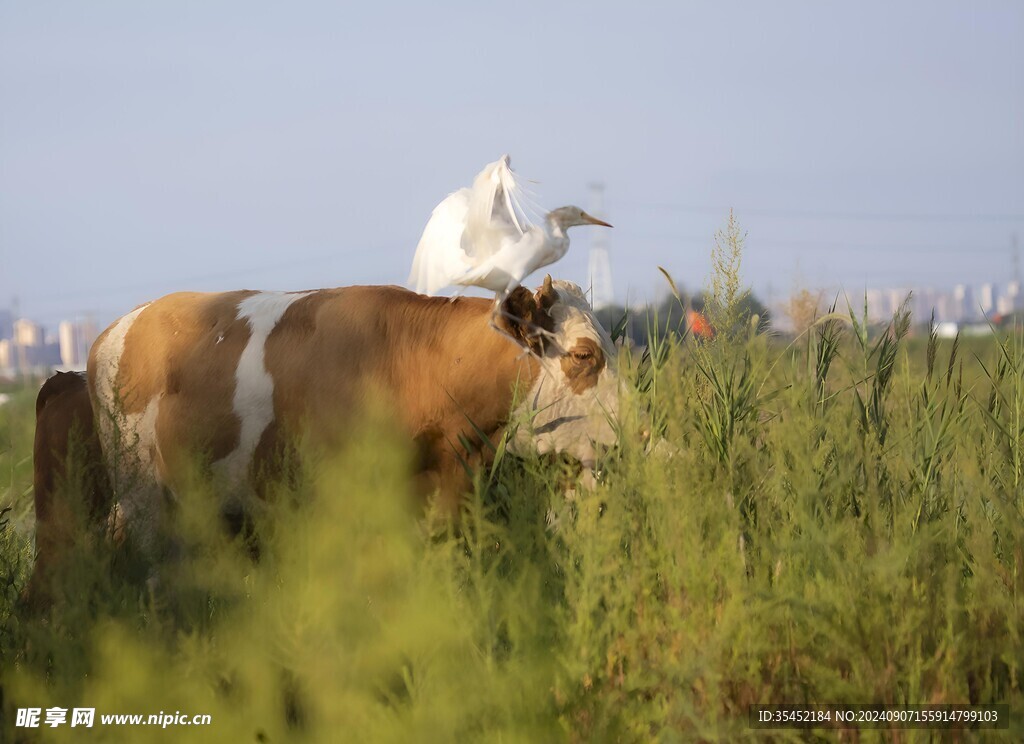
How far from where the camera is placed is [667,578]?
3338 millimetres

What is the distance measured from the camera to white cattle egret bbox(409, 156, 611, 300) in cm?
490

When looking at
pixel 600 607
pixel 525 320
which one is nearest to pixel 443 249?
pixel 525 320

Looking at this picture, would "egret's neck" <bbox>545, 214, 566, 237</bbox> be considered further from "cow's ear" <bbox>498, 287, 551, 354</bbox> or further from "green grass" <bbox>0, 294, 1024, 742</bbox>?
"green grass" <bbox>0, 294, 1024, 742</bbox>

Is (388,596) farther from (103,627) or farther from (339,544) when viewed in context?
(103,627)

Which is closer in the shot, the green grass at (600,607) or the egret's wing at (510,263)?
the green grass at (600,607)

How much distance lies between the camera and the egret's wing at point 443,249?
502 centimetres

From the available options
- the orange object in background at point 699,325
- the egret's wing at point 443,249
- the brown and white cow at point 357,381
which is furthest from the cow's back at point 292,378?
the orange object in background at point 699,325

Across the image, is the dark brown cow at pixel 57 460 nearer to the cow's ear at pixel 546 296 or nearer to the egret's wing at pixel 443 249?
the egret's wing at pixel 443 249

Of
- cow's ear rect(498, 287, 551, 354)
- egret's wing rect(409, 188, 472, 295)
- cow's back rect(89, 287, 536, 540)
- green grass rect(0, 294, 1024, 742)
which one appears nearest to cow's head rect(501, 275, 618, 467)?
cow's ear rect(498, 287, 551, 354)

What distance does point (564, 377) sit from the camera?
5.14 metres

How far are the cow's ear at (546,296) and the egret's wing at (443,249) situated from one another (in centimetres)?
43

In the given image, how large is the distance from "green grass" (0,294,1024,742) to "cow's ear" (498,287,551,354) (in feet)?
3.07

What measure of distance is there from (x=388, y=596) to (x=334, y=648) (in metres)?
0.41

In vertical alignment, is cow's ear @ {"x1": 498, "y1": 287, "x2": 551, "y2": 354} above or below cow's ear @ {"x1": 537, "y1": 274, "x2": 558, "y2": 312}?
below
